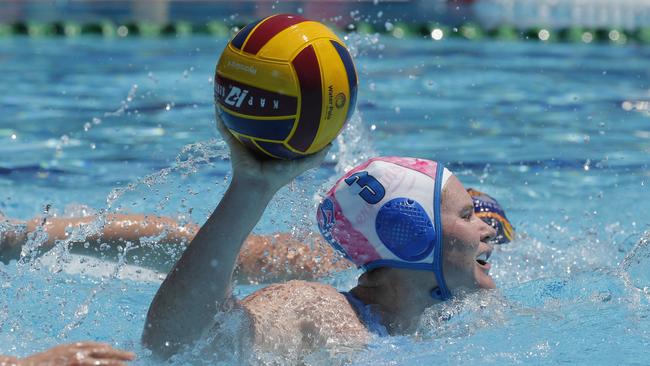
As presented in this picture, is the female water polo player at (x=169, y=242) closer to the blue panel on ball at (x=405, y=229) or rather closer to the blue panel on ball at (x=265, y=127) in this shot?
the blue panel on ball at (x=405, y=229)

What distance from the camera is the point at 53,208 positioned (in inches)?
177

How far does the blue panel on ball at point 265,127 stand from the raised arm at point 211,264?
0.06m

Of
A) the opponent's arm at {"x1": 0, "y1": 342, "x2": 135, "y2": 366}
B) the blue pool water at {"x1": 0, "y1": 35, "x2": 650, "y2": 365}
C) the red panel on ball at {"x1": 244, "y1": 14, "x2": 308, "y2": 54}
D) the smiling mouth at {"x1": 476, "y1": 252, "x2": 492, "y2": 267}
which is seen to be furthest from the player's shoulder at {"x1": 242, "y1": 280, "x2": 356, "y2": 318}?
the red panel on ball at {"x1": 244, "y1": 14, "x2": 308, "y2": 54}

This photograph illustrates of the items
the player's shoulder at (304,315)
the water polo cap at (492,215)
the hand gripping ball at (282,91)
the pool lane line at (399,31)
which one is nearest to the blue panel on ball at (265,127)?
the hand gripping ball at (282,91)

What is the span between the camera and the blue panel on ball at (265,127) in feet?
7.33

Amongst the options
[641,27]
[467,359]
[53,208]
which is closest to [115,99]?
[53,208]

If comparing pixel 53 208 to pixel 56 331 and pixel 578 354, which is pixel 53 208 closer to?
pixel 56 331

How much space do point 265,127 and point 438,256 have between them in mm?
661

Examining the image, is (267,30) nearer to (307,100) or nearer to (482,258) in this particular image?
(307,100)

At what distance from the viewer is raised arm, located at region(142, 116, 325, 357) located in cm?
224

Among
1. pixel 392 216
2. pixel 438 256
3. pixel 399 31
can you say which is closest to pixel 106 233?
pixel 392 216

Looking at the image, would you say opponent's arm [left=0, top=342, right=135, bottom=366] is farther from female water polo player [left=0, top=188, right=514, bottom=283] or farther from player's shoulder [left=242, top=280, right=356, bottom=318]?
female water polo player [left=0, top=188, right=514, bottom=283]

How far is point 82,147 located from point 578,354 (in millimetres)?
3801

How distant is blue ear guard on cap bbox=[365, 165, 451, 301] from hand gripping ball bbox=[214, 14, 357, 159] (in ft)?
1.24
